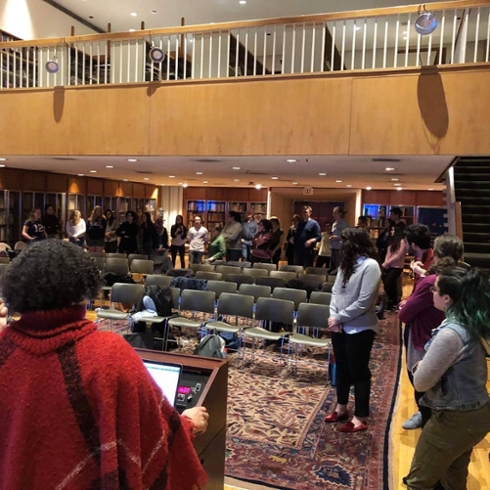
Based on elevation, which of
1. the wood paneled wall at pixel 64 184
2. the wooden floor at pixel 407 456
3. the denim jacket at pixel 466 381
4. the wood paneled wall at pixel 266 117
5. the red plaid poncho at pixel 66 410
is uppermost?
the wood paneled wall at pixel 266 117

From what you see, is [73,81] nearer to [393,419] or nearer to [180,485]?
[393,419]

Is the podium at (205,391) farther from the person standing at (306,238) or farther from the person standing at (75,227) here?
the person standing at (75,227)

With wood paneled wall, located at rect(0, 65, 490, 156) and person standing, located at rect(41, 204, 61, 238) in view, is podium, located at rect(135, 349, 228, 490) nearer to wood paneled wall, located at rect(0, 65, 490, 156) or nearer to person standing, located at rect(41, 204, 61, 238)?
wood paneled wall, located at rect(0, 65, 490, 156)

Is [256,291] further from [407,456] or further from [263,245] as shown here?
[407,456]

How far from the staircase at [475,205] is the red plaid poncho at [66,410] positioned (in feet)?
22.5

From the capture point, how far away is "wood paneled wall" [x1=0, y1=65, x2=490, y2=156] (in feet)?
19.9

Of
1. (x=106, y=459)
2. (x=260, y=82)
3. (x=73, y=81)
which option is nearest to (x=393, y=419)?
(x=106, y=459)

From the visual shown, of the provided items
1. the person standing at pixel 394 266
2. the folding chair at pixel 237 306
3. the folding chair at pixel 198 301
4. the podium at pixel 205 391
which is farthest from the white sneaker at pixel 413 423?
the person standing at pixel 394 266

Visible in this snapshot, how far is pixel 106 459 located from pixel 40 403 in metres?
0.21

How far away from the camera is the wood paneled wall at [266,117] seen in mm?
6055

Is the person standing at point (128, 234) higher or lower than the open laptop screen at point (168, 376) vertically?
higher

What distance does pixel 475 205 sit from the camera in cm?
846

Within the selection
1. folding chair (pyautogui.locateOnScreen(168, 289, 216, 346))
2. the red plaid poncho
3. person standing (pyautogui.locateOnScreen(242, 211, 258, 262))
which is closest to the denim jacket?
the red plaid poncho

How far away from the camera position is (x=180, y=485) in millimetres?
1389
